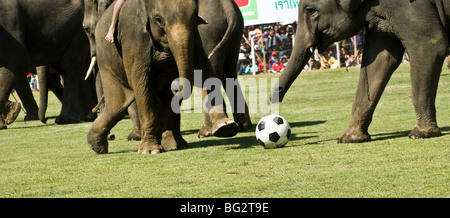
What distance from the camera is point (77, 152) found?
11453mm

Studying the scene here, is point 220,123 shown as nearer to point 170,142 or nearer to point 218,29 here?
point 170,142

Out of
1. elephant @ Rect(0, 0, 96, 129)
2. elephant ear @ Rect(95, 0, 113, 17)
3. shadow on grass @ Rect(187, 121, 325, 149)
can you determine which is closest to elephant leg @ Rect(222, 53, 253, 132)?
shadow on grass @ Rect(187, 121, 325, 149)

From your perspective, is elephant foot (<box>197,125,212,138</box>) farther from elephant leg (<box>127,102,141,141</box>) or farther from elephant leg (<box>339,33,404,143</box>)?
elephant leg (<box>339,33,404,143</box>)

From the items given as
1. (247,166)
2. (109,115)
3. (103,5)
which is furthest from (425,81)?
(103,5)

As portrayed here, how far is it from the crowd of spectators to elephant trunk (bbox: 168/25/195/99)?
2110cm

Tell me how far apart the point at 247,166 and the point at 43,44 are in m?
9.08

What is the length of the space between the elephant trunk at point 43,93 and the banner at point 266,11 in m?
14.8

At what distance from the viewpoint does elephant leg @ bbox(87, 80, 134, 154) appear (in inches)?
428

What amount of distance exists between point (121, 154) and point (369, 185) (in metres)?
4.34

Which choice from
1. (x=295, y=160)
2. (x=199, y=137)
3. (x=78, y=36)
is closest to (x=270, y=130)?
(x=295, y=160)

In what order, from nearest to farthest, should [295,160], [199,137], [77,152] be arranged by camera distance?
[295,160]
[77,152]
[199,137]

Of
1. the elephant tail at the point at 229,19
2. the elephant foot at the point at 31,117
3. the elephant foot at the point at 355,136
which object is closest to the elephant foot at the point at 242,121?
the elephant tail at the point at 229,19

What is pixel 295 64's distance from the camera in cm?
1080

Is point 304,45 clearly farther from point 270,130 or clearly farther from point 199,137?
point 199,137
